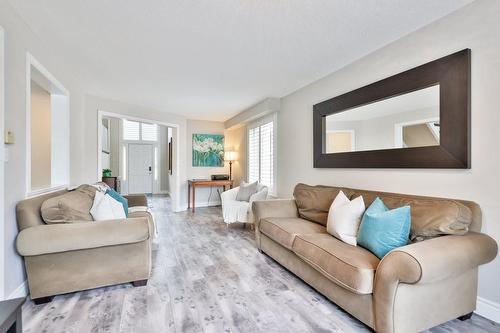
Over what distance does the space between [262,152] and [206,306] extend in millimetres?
3535

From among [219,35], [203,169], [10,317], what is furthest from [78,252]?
[203,169]

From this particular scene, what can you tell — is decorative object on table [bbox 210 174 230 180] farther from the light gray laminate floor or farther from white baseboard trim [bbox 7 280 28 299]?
white baseboard trim [bbox 7 280 28 299]

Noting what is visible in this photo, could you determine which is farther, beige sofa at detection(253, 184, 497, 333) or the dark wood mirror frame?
the dark wood mirror frame

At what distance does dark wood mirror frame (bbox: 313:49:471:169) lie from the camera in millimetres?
1901

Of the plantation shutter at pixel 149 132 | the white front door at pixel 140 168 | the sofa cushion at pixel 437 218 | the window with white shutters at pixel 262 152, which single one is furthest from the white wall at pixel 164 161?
the sofa cushion at pixel 437 218

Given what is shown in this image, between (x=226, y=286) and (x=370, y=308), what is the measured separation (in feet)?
4.00

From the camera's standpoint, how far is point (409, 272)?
139 cm

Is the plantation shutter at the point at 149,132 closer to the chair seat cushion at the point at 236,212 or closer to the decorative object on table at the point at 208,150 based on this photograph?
the decorative object on table at the point at 208,150

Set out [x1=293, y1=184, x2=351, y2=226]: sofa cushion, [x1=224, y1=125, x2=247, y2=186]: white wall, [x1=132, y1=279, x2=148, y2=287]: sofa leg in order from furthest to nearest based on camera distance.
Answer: [x1=224, y1=125, x2=247, y2=186]: white wall < [x1=293, y1=184, x2=351, y2=226]: sofa cushion < [x1=132, y1=279, x2=148, y2=287]: sofa leg

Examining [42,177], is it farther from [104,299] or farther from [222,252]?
[222,252]

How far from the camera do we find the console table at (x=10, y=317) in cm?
97

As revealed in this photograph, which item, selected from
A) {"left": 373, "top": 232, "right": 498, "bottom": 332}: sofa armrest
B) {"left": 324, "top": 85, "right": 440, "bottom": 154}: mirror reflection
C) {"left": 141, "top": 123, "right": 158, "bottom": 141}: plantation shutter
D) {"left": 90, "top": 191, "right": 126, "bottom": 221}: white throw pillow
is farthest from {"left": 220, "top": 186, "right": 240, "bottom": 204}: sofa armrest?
{"left": 141, "top": 123, "right": 158, "bottom": 141}: plantation shutter

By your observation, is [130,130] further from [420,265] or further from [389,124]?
[420,265]

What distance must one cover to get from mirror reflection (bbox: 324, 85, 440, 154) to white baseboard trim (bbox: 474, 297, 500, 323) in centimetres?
120
